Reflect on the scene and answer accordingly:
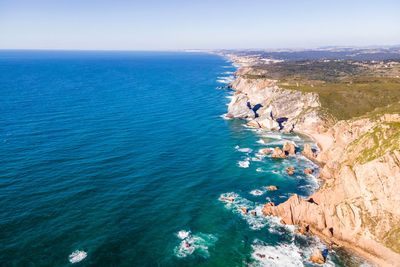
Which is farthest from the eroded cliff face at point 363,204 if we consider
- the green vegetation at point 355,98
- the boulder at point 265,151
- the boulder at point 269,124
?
the green vegetation at point 355,98

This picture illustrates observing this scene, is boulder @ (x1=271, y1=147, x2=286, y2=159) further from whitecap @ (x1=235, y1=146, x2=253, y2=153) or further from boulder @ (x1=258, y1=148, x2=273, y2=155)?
whitecap @ (x1=235, y1=146, x2=253, y2=153)

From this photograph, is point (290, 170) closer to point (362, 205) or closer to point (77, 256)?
point (362, 205)

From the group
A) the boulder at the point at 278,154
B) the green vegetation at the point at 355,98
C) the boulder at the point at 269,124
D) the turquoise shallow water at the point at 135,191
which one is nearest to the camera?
the turquoise shallow water at the point at 135,191

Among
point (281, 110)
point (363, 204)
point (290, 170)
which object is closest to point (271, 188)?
point (290, 170)

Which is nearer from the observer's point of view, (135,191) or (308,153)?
(135,191)

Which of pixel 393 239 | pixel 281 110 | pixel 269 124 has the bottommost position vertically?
pixel 393 239

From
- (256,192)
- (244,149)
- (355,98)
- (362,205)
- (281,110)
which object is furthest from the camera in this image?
(281,110)

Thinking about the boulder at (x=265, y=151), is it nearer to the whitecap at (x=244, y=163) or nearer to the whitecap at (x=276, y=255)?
the whitecap at (x=244, y=163)
